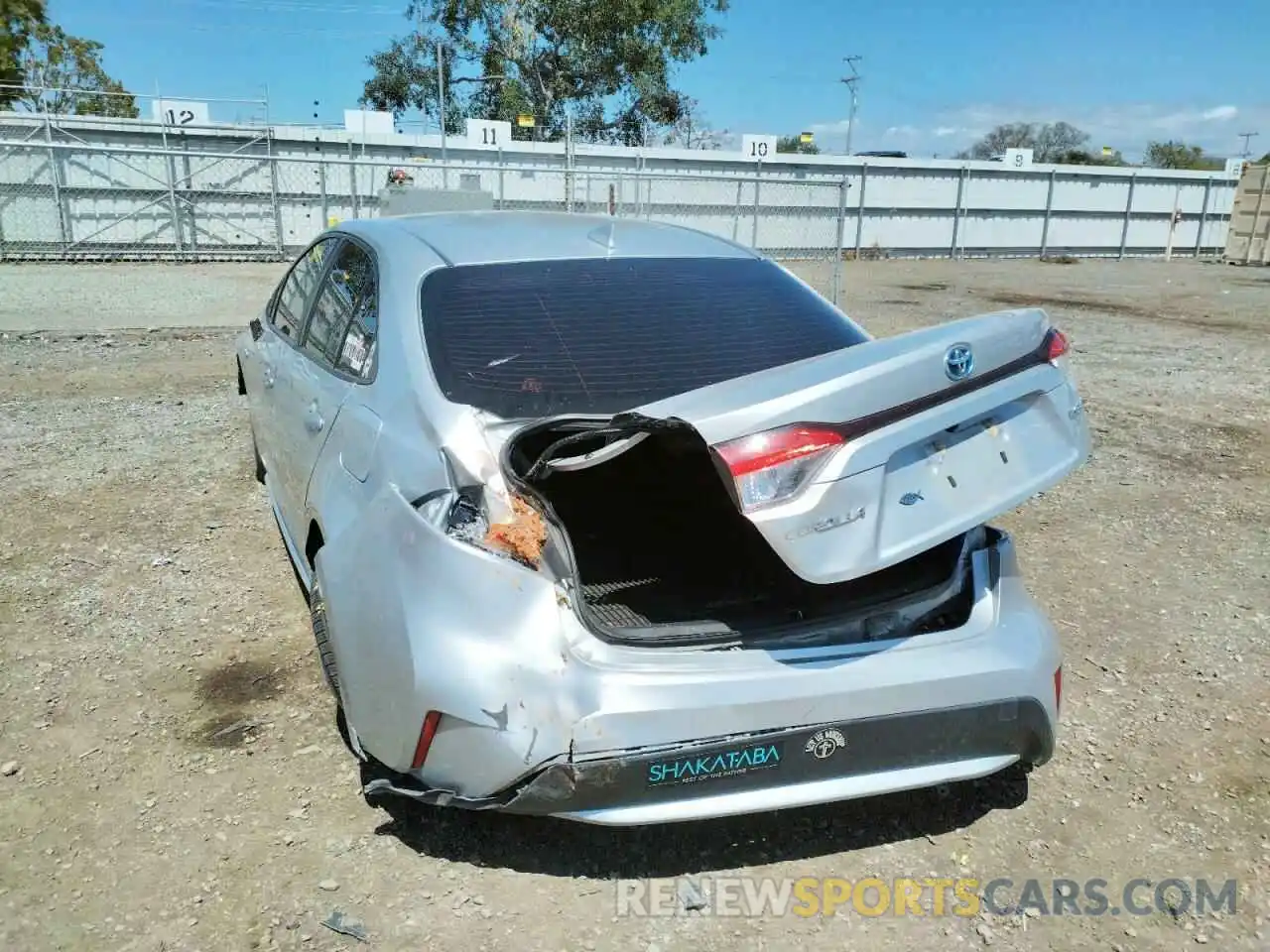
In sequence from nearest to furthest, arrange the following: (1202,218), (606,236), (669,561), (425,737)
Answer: (425,737) < (669,561) < (606,236) < (1202,218)

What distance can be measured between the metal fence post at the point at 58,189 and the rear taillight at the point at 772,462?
63.8 feet

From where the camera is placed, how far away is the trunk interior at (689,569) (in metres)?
Result: 2.35

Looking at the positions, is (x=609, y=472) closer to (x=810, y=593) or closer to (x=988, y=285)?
(x=810, y=593)

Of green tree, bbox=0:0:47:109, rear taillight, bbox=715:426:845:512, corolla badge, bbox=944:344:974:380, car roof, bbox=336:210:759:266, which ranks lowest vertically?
rear taillight, bbox=715:426:845:512

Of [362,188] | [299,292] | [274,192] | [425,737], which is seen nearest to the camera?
[425,737]

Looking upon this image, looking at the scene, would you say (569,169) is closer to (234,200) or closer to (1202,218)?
(234,200)

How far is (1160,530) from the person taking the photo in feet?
16.2

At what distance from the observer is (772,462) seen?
2.02 metres

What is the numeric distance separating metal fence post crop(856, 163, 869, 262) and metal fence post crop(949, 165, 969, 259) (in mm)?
2852

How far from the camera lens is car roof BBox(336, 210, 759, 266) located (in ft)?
10.6

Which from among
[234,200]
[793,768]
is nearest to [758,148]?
[234,200]

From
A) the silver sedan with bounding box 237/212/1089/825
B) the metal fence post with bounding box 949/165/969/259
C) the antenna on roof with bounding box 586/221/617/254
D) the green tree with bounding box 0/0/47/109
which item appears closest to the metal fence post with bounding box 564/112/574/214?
the metal fence post with bounding box 949/165/969/259

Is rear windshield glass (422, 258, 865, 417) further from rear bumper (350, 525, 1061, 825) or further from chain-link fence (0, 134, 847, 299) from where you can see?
chain-link fence (0, 134, 847, 299)

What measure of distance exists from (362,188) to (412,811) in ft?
61.7
